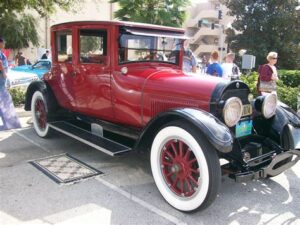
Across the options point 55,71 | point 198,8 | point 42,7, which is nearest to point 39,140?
point 55,71

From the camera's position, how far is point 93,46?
4355 mm

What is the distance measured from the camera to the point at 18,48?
2298 cm

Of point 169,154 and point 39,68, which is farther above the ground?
point 39,68

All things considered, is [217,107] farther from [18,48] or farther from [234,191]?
[18,48]

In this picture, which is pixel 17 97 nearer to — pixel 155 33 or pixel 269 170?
pixel 155 33

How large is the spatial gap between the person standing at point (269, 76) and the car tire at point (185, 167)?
3.84 metres

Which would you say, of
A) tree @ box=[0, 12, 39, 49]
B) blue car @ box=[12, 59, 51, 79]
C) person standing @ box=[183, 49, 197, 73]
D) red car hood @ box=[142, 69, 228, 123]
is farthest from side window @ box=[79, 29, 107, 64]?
tree @ box=[0, 12, 39, 49]

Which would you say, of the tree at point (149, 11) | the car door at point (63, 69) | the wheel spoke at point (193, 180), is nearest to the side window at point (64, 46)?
the car door at point (63, 69)

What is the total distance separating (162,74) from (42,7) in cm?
626

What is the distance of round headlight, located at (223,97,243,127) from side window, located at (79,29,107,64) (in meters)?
1.67

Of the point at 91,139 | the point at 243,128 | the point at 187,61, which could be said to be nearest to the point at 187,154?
the point at 243,128

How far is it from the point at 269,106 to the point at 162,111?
4.00 feet

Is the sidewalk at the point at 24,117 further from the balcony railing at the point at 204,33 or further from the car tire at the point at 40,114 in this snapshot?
the balcony railing at the point at 204,33

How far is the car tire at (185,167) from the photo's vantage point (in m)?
2.89
